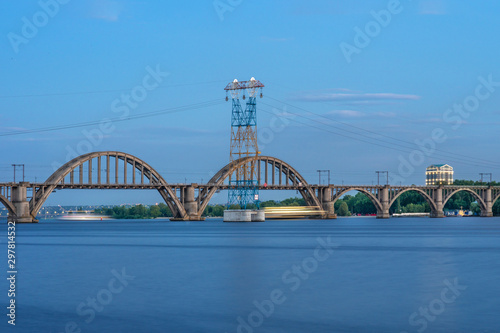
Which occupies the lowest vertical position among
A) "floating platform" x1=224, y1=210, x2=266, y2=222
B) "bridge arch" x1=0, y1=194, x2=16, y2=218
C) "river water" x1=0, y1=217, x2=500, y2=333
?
"river water" x1=0, y1=217, x2=500, y2=333

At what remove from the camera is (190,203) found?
144375 millimetres

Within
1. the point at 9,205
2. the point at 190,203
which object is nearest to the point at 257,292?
the point at 9,205

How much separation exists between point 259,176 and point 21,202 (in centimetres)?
4516

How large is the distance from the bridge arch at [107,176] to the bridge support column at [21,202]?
1.45 metres

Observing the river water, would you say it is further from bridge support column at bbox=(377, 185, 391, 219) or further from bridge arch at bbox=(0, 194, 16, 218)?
bridge support column at bbox=(377, 185, 391, 219)

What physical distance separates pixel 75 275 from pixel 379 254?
2442 cm

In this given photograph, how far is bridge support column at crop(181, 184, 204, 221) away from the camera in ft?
464

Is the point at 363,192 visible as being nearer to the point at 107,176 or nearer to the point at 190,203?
the point at 190,203

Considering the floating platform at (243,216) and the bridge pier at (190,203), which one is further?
the bridge pier at (190,203)

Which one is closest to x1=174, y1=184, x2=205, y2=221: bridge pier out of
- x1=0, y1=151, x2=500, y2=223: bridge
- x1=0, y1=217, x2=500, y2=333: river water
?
x1=0, y1=151, x2=500, y2=223: bridge

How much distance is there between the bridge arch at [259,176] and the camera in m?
142

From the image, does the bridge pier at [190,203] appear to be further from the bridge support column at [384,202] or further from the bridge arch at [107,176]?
the bridge support column at [384,202]

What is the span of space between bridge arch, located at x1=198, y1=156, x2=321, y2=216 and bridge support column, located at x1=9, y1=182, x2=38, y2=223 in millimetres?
35869

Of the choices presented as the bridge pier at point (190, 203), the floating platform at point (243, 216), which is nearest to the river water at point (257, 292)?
the floating platform at point (243, 216)
